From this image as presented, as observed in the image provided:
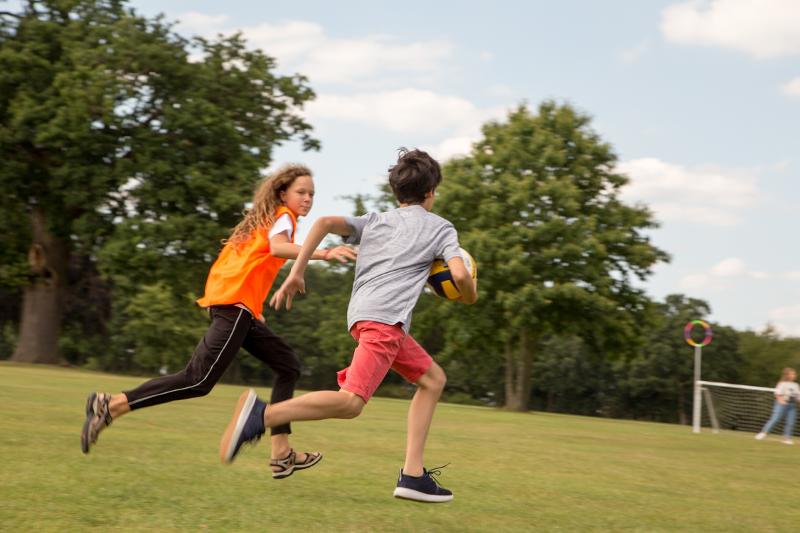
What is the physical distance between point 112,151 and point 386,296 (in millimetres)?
30082

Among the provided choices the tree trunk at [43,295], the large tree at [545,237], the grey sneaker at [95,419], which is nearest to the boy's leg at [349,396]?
the grey sneaker at [95,419]

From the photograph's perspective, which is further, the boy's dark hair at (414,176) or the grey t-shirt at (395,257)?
the boy's dark hair at (414,176)

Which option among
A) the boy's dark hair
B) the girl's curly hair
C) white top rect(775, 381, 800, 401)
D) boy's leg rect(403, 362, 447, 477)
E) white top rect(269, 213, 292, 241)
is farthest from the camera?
white top rect(775, 381, 800, 401)

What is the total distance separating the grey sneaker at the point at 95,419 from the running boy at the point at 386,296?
1.24 metres

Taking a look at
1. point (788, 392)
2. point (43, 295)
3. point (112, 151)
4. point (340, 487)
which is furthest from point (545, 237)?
point (340, 487)

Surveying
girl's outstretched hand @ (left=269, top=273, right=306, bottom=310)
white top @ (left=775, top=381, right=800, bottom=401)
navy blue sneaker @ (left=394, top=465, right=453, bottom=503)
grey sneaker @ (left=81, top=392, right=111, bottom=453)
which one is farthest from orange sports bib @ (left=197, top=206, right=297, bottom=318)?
white top @ (left=775, top=381, right=800, bottom=401)

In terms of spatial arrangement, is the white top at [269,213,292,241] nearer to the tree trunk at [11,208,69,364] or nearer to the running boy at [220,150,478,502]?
the running boy at [220,150,478,502]

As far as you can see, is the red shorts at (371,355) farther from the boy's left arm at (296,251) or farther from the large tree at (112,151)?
the large tree at (112,151)

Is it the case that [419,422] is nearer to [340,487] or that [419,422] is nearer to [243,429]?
[243,429]

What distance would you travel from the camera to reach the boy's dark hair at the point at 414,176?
18.5 feet

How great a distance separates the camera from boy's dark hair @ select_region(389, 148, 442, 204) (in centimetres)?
564

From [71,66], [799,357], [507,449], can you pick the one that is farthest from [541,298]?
[799,357]

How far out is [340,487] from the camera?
6969 millimetres

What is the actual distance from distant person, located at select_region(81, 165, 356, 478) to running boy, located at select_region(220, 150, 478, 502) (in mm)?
618
